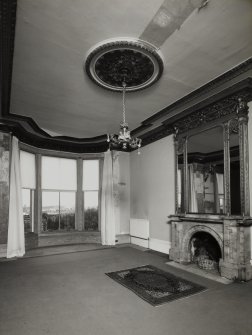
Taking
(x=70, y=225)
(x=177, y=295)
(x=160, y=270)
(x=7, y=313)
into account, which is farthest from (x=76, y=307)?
(x=70, y=225)

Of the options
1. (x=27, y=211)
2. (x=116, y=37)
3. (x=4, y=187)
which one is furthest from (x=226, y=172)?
(x=27, y=211)

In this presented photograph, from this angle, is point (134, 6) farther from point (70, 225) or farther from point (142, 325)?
point (70, 225)

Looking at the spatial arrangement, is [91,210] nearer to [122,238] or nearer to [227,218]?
[122,238]

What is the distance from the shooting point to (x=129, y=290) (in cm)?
371

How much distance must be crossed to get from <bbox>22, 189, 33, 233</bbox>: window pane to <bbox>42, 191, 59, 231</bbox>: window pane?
40 cm

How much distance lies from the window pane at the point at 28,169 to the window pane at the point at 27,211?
22 cm

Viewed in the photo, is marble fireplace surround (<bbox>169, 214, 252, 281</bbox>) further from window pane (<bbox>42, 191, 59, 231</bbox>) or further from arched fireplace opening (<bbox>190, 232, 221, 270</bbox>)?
window pane (<bbox>42, 191, 59, 231</bbox>)

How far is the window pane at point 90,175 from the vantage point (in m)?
8.16

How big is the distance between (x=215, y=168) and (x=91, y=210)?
4576 millimetres

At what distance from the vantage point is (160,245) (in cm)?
642

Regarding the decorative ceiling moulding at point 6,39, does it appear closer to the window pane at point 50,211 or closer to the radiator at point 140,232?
the window pane at point 50,211

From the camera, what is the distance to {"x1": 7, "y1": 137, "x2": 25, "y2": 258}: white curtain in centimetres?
579

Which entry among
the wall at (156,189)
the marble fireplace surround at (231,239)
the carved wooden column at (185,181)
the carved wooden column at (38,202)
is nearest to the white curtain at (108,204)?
the wall at (156,189)

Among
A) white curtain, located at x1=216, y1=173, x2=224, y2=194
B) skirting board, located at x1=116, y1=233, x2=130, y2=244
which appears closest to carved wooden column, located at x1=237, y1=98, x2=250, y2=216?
white curtain, located at x1=216, y1=173, x2=224, y2=194
